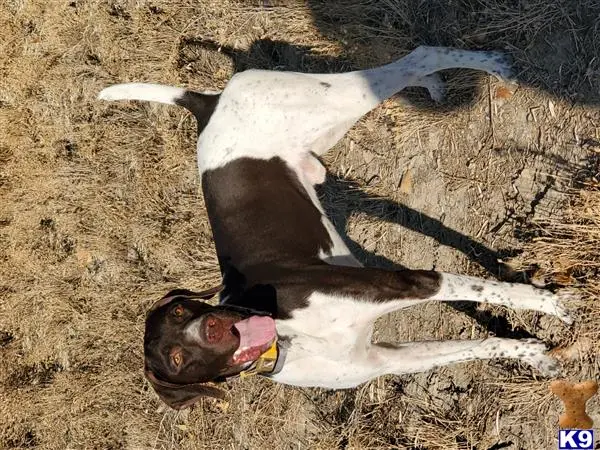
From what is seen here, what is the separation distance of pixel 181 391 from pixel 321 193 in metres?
2.00

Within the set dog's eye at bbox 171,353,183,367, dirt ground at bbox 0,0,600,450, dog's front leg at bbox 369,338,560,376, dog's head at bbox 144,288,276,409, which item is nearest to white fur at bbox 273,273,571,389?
dog's front leg at bbox 369,338,560,376

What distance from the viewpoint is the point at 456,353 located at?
3.96 metres

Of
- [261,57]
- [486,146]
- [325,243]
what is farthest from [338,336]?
[261,57]

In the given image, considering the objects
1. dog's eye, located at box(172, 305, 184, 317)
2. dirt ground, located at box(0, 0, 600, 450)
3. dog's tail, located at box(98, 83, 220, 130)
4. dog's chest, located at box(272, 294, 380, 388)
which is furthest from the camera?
dog's tail, located at box(98, 83, 220, 130)

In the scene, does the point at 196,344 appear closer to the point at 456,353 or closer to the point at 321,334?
the point at 321,334

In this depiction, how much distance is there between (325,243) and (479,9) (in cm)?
169

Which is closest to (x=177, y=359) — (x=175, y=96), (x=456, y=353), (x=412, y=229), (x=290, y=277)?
(x=290, y=277)

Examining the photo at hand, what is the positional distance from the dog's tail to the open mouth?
1.43m

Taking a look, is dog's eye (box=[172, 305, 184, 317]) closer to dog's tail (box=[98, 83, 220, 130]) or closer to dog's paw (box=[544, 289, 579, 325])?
Result: dog's tail (box=[98, 83, 220, 130])

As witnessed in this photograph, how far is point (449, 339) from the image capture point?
442 centimetres

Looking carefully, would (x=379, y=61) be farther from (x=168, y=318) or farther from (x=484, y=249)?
(x=168, y=318)

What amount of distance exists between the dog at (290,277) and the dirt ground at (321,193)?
0.28m

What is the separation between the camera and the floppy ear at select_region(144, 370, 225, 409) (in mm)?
3301

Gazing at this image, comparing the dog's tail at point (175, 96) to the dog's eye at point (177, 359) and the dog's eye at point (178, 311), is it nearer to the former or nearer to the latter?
the dog's eye at point (178, 311)
